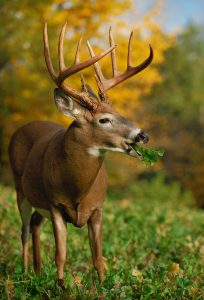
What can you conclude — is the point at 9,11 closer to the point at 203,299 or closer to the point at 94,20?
the point at 94,20

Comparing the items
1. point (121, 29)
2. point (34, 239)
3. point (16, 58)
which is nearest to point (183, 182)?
point (121, 29)

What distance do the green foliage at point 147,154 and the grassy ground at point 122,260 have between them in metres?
0.99

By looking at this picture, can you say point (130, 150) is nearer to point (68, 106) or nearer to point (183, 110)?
point (68, 106)

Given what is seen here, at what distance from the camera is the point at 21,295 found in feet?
14.0

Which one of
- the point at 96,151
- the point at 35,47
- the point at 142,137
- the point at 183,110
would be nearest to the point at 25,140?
the point at 96,151

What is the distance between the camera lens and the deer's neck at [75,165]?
183 inches

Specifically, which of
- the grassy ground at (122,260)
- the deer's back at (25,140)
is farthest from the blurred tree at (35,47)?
the deer's back at (25,140)

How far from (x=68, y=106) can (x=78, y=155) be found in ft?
1.30

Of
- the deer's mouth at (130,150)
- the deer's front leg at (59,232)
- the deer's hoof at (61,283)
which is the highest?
the deer's mouth at (130,150)

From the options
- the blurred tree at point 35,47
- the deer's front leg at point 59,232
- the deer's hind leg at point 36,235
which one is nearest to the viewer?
the deer's front leg at point 59,232

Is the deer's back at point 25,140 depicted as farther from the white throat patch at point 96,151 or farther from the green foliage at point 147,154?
the green foliage at point 147,154

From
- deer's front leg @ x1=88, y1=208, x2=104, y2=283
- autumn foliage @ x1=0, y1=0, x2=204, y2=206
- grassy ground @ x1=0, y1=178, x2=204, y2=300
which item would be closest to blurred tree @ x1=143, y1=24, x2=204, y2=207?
autumn foliage @ x1=0, y1=0, x2=204, y2=206

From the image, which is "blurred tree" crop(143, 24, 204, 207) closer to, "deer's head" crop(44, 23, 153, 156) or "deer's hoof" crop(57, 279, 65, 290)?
"deer's hoof" crop(57, 279, 65, 290)

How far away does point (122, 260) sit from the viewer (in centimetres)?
652
